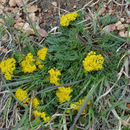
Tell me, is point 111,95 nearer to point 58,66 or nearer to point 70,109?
point 70,109

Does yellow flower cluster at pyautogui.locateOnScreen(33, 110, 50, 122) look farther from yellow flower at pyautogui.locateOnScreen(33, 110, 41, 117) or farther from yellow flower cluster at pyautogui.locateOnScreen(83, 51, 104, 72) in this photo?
yellow flower cluster at pyautogui.locateOnScreen(83, 51, 104, 72)

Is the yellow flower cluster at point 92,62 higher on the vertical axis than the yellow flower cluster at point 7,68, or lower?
lower

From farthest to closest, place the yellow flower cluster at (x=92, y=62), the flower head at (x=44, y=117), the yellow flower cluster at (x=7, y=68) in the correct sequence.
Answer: the yellow flower cluster at (x=7, y=68), the flower head at (x=44, y=117), the yellow flower cluster at (x=92, y=62)

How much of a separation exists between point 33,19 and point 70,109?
1.64 metres

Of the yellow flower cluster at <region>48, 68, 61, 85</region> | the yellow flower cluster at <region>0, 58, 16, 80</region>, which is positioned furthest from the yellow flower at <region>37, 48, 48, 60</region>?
the yellow flower cluster at <region>0, 58, 16, 80</region>

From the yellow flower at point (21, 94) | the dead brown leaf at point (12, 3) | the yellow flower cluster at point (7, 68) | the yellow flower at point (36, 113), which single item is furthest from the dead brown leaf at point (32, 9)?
the yellow flower at point (36, 113)

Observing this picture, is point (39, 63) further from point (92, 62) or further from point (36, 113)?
point (92, 62)

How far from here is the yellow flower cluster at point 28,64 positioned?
8.79 feet

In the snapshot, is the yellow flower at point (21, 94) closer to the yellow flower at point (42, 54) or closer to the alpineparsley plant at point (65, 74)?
the alpineparsley plant at point (65, 74)

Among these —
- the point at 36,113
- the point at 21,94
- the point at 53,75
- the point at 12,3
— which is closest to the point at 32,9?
the point at 12,3

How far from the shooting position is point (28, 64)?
2.70 metres

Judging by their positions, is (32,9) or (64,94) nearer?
(64,94)

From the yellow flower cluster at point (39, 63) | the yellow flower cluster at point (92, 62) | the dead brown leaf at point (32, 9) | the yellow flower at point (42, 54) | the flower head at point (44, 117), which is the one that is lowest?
the flower head at point (44, 117)

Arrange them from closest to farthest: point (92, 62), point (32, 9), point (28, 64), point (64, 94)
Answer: point (92, 62) < point (64, 94) < point (28, 64) < point (32, 9)
